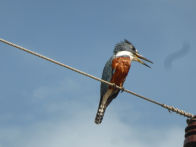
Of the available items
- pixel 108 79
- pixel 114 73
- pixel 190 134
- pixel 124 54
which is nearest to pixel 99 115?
pixel 108 79

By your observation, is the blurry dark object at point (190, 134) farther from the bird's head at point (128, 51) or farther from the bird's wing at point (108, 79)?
the bird's head at point (128, 51)

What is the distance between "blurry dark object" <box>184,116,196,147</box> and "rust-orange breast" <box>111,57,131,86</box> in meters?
4.53

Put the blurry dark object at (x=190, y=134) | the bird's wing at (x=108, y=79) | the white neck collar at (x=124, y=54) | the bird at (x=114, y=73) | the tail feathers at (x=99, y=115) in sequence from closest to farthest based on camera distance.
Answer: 1. the blurry dark object at (x=190, y=134)
2. the tail feathers at (x=99, y=115)
3. the bird at (x=114, y=73)
4. the bird's wing at (x=108, y=79)
5. the white neck collar at (x=124, y=54)

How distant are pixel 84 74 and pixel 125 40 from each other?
445 cm

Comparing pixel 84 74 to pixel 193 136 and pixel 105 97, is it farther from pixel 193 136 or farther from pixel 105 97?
pixel 105 97

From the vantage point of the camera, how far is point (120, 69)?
8750mm

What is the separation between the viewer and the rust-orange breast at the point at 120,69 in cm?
868

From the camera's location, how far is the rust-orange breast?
8680 millimetres

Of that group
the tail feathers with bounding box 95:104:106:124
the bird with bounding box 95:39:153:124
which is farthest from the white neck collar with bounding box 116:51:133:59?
the tail feathers with bounding box 95:104:106:124

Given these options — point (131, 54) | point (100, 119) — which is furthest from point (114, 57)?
point (100, 119)

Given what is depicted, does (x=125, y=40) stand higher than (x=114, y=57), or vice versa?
(x=125, y=40)

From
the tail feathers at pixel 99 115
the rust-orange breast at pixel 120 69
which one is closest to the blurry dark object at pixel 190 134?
the tail feathers at pixel 99 115

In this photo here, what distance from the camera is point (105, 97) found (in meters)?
8.78

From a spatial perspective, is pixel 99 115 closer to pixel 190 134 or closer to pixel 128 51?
pixel 128 51
